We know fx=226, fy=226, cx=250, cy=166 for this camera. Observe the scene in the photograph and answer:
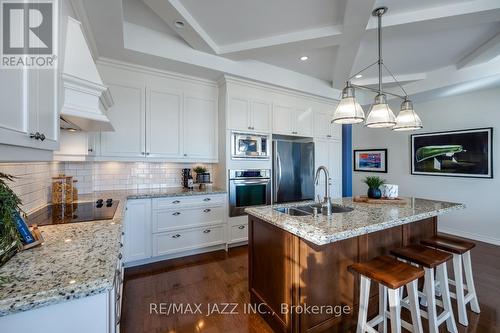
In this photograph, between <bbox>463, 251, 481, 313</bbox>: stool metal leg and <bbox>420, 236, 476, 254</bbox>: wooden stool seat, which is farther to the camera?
<bbox>463, 251, 481, 313</bbox>: stool metal leg

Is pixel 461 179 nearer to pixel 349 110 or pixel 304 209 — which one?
pixel 349 110

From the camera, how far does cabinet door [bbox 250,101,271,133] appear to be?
358cm

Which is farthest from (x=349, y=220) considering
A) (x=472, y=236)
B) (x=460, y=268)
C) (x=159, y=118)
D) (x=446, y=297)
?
(x=472, y=236)

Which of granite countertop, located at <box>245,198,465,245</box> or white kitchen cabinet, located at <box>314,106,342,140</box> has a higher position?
white kitchen cabinet, located at <box>314,106,342,140</box>

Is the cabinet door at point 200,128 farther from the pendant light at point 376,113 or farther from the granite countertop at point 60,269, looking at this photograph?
the granite countertop at point 60,269

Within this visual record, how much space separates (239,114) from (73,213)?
93.3 inches

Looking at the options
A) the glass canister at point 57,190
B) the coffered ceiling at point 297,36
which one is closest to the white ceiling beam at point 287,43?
the coffered ceiling at point 297,36

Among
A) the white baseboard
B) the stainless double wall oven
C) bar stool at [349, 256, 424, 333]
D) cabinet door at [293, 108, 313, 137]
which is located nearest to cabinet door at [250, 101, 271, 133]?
cabinet door at [293, 108, 313, 137]

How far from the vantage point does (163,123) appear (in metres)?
3.21

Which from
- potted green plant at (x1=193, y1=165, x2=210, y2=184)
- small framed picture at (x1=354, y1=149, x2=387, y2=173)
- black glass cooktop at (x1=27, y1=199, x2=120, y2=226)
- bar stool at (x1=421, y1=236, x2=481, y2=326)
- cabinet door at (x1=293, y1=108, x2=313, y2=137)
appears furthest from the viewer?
small framed picture at (x1=354, y1=149, x2=387, y2=173)

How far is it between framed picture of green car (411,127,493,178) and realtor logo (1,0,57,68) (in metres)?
5.41

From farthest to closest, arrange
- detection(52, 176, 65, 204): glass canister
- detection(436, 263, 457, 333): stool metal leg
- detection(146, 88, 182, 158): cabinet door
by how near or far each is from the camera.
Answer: detection(146, 88, 182, 158): cabinet door → detection(52, 176, 65, 204): glass canister → detection(436, 263, 457, 333): stool metal leg

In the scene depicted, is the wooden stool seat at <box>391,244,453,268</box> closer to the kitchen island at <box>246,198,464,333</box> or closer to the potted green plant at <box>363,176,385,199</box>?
the kitchen island at <box>246,198,464,333</box>

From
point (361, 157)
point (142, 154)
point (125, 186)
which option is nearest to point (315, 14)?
point (142, 154)
